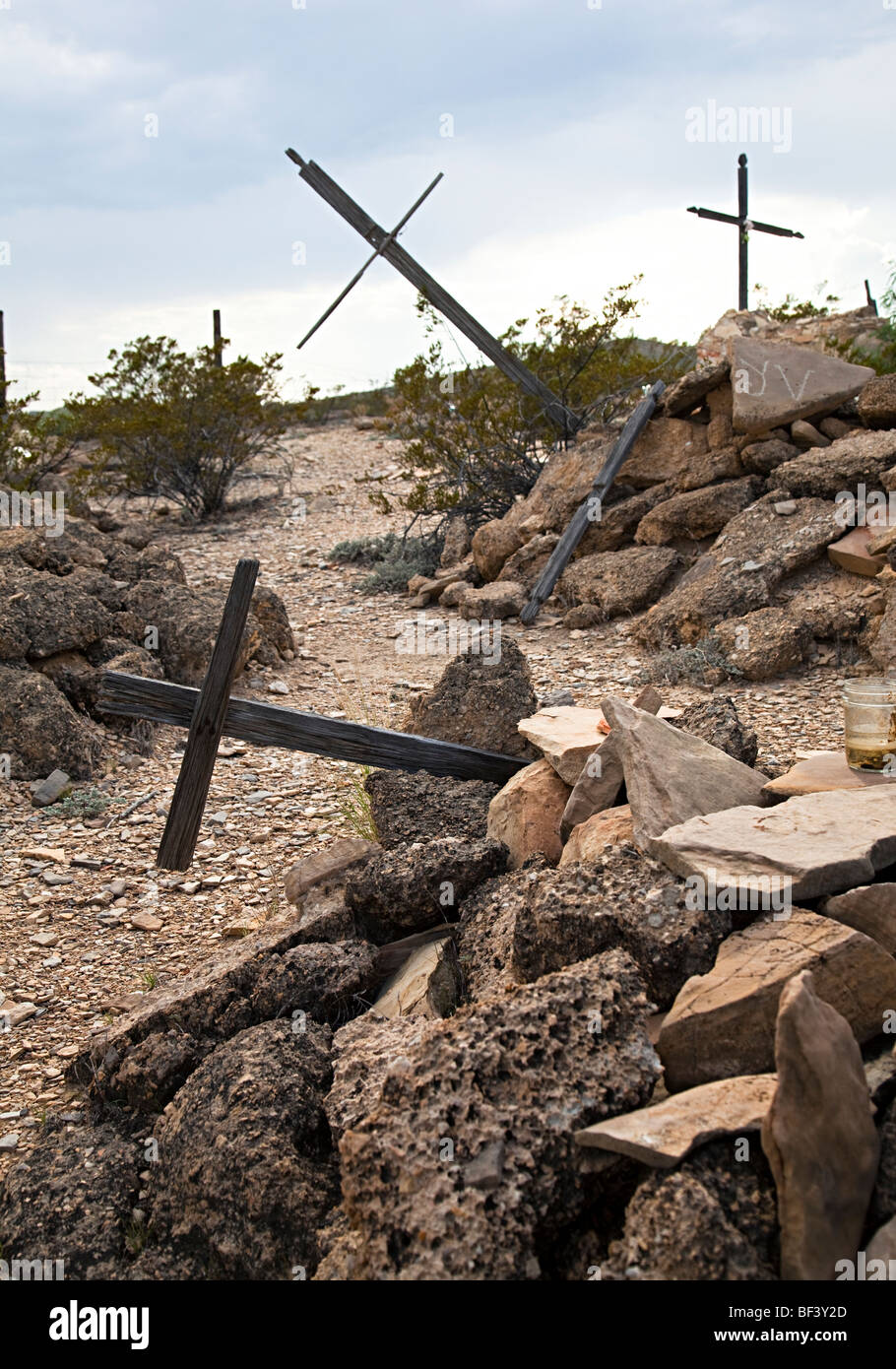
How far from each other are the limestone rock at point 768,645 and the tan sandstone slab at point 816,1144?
181 inches

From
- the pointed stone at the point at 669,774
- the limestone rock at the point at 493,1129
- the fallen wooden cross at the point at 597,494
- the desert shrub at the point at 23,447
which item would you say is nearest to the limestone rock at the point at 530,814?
the pointed stone at the point at 669,774

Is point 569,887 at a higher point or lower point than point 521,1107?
higher

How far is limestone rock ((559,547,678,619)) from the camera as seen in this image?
823cm

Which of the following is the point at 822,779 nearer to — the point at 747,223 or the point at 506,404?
the point at 506,404

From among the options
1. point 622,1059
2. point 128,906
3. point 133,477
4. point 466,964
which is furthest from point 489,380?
point 622,1059

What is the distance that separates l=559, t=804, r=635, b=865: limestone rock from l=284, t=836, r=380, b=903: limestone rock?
89 cm

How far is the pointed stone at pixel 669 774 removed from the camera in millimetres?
3344

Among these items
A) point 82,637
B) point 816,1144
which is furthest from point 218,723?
point 82,637

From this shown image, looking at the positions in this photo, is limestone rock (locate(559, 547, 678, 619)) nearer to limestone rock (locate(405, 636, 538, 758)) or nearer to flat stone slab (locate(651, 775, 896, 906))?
limestone rock (locate(405, 636, 538, 758))

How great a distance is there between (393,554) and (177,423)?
4.33 metres

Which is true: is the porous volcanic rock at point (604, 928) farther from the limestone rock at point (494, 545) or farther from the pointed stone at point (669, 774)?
the limestone rock at point (494, 545)

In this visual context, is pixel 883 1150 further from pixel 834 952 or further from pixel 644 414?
pixel 644 414
